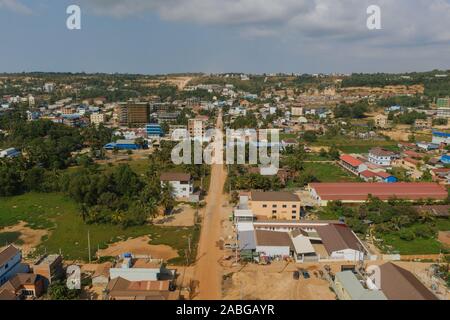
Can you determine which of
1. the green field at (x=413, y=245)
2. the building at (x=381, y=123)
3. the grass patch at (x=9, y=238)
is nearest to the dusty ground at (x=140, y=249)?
the grass patch at (x=9, y=238)

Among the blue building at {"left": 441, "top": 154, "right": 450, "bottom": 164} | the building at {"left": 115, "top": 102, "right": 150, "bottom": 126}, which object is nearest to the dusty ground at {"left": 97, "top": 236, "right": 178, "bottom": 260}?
the blue building at {"left": 441, "top": 154, "right": 450, "bottom": 164}

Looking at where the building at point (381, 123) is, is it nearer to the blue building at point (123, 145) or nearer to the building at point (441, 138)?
the building at point (441, 138)

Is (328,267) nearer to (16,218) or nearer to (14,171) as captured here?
(16,218)

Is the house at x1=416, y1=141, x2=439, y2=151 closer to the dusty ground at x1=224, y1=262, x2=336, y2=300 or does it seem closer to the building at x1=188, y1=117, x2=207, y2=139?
the building at x1=188, y1=117, x2=207, y2=139

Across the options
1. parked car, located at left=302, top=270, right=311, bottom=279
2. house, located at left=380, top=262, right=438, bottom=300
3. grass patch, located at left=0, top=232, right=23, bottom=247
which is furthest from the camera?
grass patch, located at left=0, top=232, right=23, bottom=247

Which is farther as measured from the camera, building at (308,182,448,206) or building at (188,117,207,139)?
building at (188,117,207,139)

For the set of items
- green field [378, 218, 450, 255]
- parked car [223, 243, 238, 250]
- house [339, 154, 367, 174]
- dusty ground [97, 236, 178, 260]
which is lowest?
green field [378, 218, 450, 255]

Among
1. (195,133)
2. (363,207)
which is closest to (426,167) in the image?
(363,207)

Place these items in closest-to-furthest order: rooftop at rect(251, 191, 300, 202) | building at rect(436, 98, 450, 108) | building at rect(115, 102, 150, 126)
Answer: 1. rooftop at rect(251, 191, 300, 202)
2. building at rect(115, 102, 150, 126)
3. building at rect(436, 98, 450, 108)
